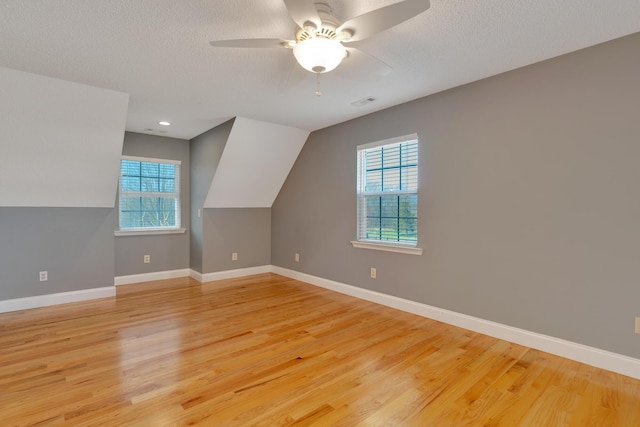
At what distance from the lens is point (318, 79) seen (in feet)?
9.18

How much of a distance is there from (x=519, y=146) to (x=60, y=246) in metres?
5.01

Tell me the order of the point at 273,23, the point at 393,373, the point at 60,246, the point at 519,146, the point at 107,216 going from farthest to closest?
the point at 107,216, the point at 60,246, the point at 519,146, the point at 393,373, the point at 273,23

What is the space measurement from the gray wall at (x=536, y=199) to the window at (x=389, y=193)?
0.15m

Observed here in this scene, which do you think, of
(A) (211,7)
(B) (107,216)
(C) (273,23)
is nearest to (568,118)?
(C) (273,23)

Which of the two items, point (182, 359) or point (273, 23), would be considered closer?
point (273, 23)

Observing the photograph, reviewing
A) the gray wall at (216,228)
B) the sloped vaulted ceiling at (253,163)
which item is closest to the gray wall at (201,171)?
the gray wall at (216,228)

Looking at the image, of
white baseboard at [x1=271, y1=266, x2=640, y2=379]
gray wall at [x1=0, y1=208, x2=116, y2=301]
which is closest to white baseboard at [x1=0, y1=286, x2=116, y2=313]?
gray wall at [x1=0, y1=208, x2=116, y2=301]

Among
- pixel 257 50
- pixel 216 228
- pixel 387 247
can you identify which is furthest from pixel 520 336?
pixel 216 228

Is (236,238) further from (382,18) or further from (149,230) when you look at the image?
(382,18)

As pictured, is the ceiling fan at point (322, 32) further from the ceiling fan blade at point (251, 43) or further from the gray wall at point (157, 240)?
the gray wall at point (157, 240)

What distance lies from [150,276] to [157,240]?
0.56 m

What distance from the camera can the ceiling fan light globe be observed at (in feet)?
5.78

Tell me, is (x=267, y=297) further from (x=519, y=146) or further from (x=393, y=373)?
(x=519, y=146)

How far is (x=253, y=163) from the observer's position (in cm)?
468
